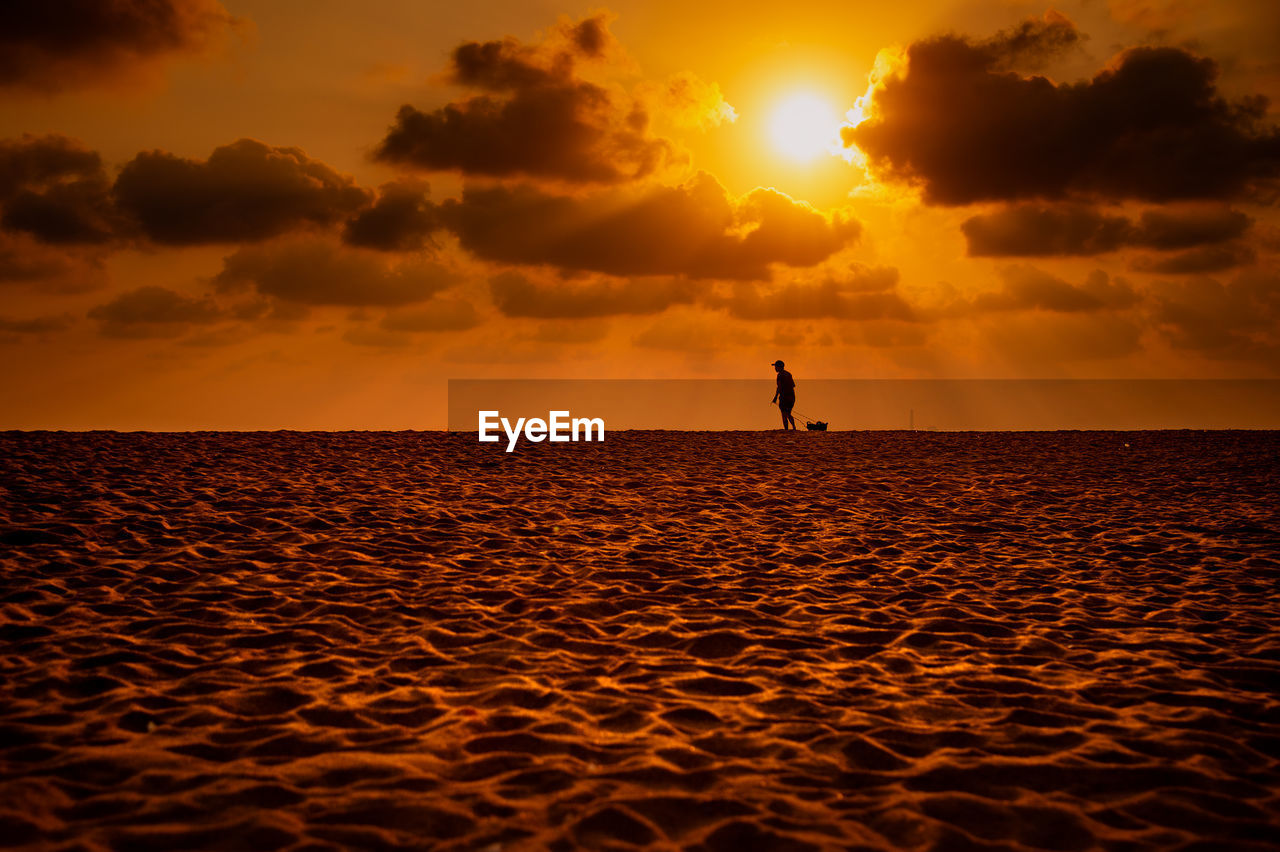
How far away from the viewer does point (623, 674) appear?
574 centimetres

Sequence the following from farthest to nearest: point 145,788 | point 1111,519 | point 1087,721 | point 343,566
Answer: point 1111,519
point 343,566
point 1087,721
point 145,788

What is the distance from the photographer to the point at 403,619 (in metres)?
6.84

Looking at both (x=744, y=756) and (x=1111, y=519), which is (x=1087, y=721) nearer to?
(x=744, y=756)

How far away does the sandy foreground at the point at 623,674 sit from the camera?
154 inches

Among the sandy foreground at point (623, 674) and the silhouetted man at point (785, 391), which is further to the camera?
the silhouetted man at point (785, 391)

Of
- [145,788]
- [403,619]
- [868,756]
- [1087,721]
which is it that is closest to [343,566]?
[403,619]

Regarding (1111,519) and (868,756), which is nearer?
(868,756)

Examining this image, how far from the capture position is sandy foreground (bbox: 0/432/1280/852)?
3.91 meters

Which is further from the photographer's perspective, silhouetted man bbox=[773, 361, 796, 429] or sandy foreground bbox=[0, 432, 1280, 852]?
silhouetted man bbox=[773, 361, 796, 429]

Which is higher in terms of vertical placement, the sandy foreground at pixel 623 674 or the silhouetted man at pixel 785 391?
the silhouetted man at pixel 785 391

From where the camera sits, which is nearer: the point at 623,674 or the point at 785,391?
the point at 623,674

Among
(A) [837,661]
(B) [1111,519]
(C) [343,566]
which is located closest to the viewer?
(A) [837,661]

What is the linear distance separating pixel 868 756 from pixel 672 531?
20.9 ft

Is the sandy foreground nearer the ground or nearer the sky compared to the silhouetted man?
nearer the ground
